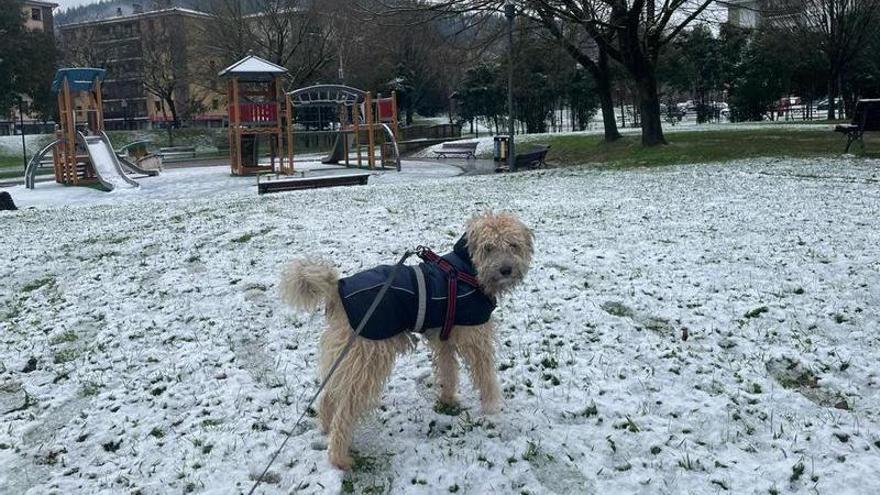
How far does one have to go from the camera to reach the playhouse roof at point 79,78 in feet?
74.3

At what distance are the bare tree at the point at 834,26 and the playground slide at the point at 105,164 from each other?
1255 inches

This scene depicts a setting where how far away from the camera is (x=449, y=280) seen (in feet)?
11.3

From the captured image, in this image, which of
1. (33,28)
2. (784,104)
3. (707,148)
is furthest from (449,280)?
(33,28)

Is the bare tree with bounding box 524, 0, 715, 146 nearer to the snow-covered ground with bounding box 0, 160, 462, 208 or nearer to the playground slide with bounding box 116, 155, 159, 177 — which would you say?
A: the snow-covered ground with bounding box 0, 160, 462, 208

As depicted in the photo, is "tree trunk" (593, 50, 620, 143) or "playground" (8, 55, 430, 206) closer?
"playground" (8, 55, 430, 206)

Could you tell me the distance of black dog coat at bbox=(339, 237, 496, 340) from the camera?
328cm

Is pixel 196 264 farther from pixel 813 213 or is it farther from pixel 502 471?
pixel 813 213

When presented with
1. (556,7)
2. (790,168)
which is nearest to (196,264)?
(790,168)

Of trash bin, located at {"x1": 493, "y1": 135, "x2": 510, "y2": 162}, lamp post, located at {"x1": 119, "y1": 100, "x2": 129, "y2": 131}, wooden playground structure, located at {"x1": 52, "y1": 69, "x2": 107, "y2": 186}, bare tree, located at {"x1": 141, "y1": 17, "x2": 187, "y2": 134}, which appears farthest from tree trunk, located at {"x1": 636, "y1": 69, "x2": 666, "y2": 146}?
lamp post, located at {"x1": 119, "y1": 100, "x2": 129, "y2": 131}

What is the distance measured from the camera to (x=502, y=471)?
3.30 metres

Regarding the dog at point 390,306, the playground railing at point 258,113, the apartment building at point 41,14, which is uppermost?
the apartment building at point 41,14

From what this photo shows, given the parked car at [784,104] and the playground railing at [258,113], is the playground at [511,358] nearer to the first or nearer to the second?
the playground railing at [258,113]

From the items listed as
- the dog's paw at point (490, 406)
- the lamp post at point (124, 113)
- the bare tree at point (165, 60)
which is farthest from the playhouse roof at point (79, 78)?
the lamp post at point (124, 113)

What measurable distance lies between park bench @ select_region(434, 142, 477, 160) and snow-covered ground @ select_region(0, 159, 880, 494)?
21671 millimetres
